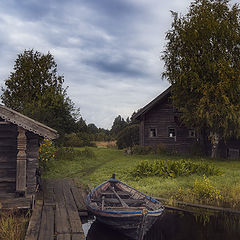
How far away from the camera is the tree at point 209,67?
25211 millimetres

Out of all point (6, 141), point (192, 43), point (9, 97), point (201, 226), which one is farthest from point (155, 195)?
point (9, 97)

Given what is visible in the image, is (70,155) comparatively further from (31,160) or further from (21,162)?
(21,162)

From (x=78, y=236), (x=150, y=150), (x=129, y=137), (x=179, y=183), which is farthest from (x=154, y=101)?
(x=78, y=236)

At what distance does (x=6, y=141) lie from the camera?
11.1m

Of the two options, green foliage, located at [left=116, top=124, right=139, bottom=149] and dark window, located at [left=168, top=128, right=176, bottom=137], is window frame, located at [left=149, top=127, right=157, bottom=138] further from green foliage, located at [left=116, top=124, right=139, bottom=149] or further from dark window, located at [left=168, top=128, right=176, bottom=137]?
green foliage, located at [left=116, top=124, right=139, bottom=149]

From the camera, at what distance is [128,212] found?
8.83m

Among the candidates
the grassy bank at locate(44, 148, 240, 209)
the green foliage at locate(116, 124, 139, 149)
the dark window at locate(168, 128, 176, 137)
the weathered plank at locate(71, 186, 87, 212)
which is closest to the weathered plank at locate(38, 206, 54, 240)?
the weathered plank at locate(71, 186, 87, 212)

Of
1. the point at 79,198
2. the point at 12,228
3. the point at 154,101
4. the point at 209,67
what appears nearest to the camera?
the point at 12,228

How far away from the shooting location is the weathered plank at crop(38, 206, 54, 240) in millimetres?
7984

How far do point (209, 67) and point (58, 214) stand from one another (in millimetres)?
19471

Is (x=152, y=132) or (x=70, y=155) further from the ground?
(x=152, y=132)

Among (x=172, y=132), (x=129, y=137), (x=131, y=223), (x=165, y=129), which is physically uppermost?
(x=165, y=129)

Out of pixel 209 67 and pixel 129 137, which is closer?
pixel 209 67

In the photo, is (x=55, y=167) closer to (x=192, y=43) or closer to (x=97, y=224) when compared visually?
(x=97, y=224)
